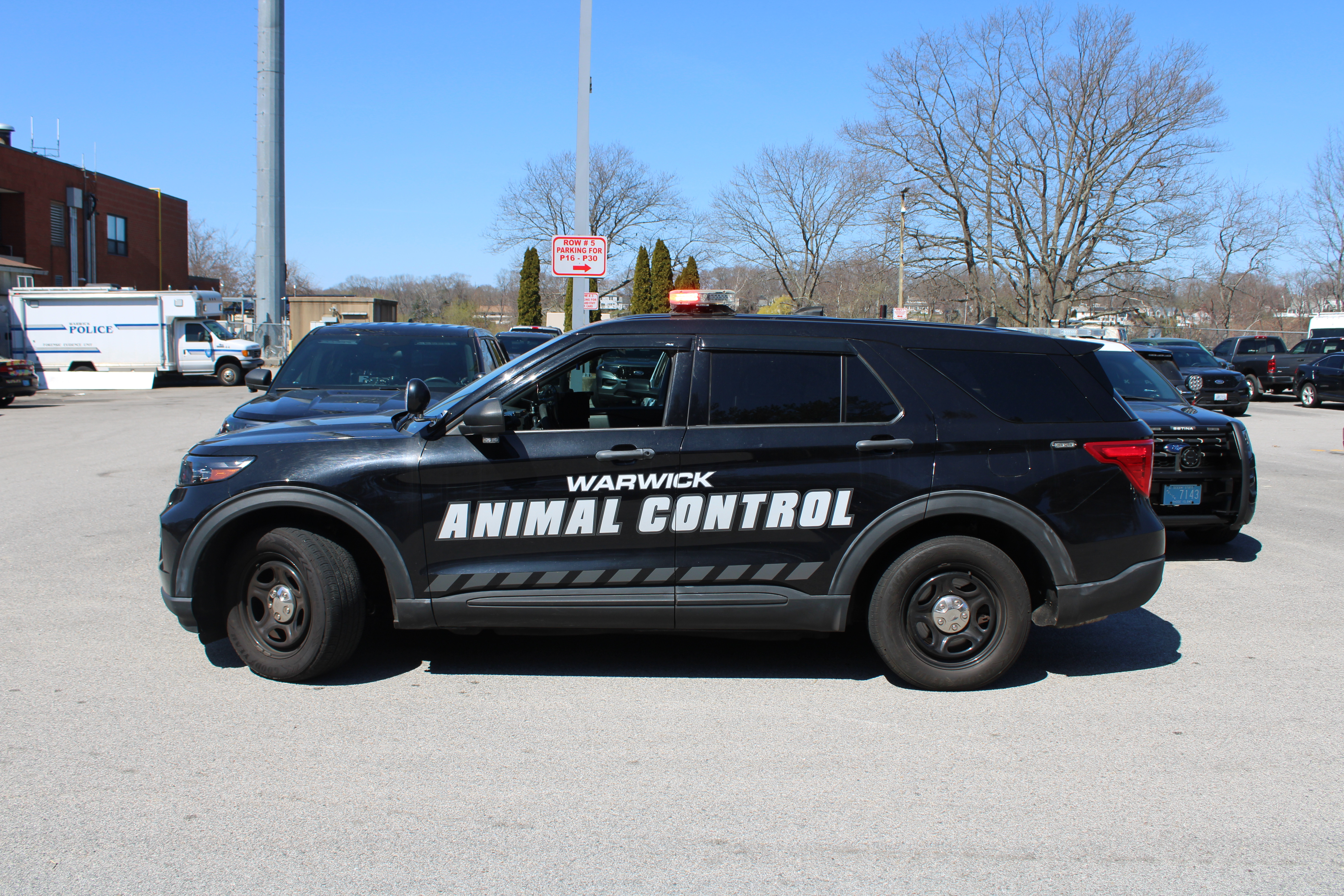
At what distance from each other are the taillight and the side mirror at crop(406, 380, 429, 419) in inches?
124

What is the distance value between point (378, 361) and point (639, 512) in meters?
5.13

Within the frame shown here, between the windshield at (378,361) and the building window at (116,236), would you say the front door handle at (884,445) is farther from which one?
the building window at (116,236)

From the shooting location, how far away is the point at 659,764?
12.6ft

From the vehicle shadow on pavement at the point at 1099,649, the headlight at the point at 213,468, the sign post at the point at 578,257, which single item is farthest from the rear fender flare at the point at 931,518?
the sign post at the point at 578,257

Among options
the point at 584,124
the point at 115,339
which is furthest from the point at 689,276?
the point at 584,124

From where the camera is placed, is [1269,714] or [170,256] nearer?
[1269,714]

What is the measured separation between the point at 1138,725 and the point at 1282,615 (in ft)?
8.24

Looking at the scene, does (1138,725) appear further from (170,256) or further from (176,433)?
(170,256)

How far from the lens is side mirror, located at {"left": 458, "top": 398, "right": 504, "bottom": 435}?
4.37m

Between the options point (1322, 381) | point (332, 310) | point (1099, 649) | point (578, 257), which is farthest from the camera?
point (332, 310)

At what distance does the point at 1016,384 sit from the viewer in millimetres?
4754

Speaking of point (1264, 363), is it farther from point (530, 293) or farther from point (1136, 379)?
point (530, 293)


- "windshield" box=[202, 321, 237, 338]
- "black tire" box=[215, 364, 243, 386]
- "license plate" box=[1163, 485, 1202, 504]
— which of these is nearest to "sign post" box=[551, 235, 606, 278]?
"license plate" box=[1163, 485, 1202, 504]

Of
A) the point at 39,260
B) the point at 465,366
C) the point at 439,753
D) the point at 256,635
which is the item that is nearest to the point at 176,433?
the point at 465,366
